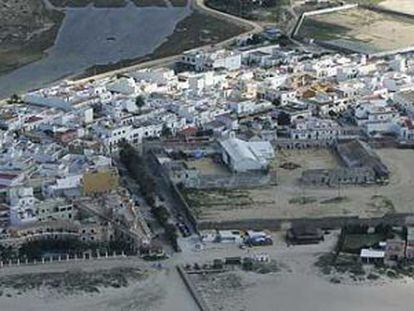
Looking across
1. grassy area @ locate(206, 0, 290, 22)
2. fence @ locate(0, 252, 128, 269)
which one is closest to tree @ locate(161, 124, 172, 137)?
fence @ locate(0, 252, 128, 269)

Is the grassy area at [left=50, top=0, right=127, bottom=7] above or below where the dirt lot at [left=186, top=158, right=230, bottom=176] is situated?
below

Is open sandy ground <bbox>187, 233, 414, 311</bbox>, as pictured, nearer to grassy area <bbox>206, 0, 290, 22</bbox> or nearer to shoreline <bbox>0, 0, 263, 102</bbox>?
shoreline <bbox>0, 0, 263, 102</bbox>

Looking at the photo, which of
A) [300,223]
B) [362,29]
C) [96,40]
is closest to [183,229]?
[300,223]

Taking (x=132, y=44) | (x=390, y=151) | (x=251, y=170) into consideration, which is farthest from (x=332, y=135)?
(x=132, y=44)

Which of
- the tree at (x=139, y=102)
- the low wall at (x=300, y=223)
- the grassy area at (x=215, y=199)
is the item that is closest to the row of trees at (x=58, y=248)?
the low wall at (x=300, y=223)

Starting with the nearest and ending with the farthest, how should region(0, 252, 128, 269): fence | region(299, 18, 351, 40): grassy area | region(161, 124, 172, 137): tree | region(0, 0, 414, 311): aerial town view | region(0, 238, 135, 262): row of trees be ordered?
region(0, 0, 414, 311): aerial town view, region(0, 252, 128, 269): fence, region(0, 238, 135, 262): row of trees, region(161, 124, 172, 137): tree, region(299, 18, 351, 40): grassy area

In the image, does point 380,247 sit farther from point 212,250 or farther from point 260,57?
point 260,57

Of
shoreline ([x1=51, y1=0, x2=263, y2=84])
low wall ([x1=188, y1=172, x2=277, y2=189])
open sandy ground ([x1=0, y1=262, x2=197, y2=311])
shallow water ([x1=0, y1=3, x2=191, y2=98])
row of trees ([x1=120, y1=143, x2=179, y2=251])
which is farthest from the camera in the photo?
shallow water ([x1=0, y1=3, x2=191, y2=98])
